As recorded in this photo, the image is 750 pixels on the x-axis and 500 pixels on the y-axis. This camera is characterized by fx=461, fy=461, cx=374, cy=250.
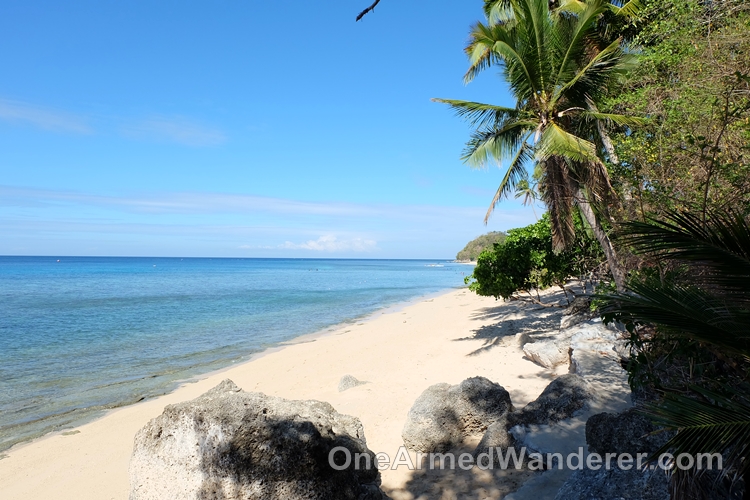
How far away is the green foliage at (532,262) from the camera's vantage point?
1164 cm

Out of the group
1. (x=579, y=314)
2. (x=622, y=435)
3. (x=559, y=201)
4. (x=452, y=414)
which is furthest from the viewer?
(x=579, y=314)

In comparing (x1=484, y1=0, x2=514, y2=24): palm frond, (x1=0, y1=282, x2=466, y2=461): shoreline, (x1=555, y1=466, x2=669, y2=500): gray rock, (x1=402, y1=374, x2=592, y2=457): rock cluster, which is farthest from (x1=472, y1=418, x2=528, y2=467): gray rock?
(x1=484, y1=0, x2=514, y2=24): palm frond

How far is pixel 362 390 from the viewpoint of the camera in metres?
8.36

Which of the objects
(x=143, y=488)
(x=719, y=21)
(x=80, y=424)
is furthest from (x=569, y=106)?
(x=80, y=424)

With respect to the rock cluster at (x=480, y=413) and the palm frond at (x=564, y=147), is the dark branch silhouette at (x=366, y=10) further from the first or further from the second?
the palm frond at (x=564, y=147)

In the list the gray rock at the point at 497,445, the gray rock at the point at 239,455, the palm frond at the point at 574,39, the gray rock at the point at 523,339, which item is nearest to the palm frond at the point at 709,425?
the gray rock at the point at 239,455

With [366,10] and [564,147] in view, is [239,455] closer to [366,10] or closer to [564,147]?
[366,10]

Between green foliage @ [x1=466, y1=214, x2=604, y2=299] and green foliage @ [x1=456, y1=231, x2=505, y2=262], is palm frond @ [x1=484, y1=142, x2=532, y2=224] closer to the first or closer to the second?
green foliage @ [x1=466, y1=214, x2=604, y2=299]

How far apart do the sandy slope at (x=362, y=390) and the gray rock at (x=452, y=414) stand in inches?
16.7

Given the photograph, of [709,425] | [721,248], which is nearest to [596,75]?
[721,248]

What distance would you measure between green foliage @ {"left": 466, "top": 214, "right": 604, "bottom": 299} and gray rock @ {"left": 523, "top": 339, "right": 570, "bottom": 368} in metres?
3.22

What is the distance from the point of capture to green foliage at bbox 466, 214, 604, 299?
38.2 ft

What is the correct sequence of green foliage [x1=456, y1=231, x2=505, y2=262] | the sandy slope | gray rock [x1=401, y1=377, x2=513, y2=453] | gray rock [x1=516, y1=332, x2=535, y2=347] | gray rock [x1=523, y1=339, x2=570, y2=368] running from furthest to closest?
1. green foliage [x1=456, y1=231, x2=505, y2=262]
2. gray rock [x1=516, y1=332, x2=535, y2=347]
3. gray rock [x1=523, y1=339, x2=570, y2=368]
4. the sandy slope
5. gray rock [x1=401, y1=377, x2=513, y2=453]

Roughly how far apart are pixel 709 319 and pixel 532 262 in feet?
31.8
